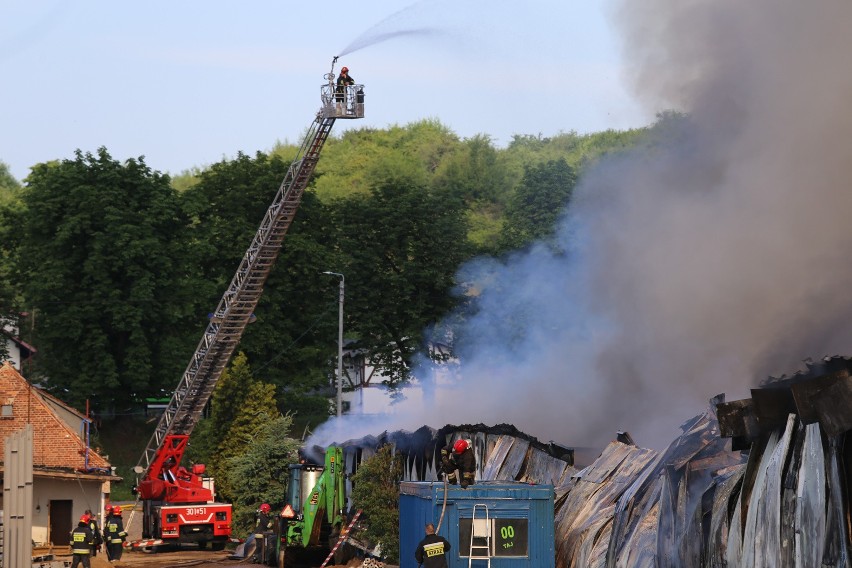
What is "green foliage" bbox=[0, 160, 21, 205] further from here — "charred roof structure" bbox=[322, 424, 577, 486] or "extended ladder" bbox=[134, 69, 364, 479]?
"charred roof structure" bbox=[322, 424, 577, 486]

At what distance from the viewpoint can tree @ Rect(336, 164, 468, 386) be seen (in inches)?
2446

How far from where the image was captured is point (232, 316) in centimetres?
4509

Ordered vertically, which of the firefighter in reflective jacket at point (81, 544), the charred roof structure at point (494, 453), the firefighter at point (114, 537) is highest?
the charred roof structure at point (494, 453)

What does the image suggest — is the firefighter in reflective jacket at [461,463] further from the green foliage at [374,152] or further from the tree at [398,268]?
the green foliage at [374,152]

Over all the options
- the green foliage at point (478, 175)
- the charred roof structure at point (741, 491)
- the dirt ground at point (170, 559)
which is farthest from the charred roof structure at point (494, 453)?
the green foliage at point (478, 175)

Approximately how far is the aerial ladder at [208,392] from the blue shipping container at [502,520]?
68.4ft

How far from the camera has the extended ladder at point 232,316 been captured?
4472cm

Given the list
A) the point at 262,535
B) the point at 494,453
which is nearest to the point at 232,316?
the point at 262,535

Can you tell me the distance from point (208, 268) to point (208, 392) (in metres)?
21.7

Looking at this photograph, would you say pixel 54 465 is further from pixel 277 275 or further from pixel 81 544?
pixel 277 275

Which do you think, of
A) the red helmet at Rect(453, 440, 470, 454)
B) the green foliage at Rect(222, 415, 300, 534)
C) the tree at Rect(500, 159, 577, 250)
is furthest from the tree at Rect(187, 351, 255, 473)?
the red helmet at Rect(453, 440, 470, 454)

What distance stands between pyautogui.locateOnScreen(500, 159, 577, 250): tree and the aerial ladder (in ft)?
56.4

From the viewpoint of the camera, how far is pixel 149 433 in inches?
2581

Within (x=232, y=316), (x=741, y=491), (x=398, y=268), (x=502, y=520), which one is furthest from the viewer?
(x=398, y=268)
